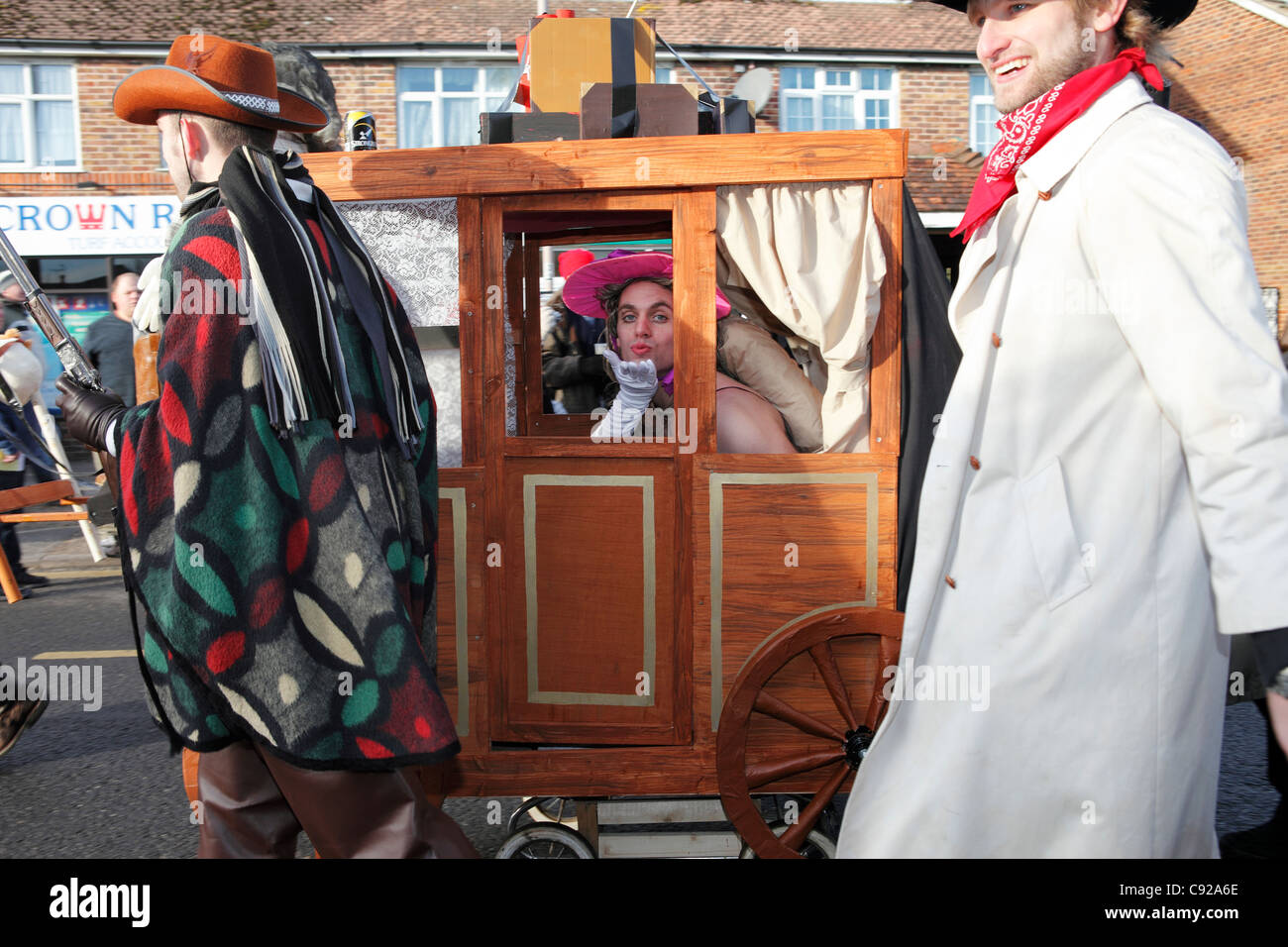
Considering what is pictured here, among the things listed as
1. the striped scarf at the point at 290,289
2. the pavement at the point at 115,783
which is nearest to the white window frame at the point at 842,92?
the pavement at the point at 115,783

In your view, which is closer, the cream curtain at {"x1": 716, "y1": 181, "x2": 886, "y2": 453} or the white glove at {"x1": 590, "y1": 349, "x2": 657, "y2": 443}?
the cream curtain at {"x1": 716, "y1": 181, "x2": 886, "y2": 453}

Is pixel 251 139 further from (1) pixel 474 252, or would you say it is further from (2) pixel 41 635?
(2) pixel 41 635

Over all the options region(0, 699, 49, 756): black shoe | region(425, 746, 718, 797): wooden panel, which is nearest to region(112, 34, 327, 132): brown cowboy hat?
region(425, 746, 718, 797): wooden panel

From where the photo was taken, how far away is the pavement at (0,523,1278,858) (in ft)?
11.0

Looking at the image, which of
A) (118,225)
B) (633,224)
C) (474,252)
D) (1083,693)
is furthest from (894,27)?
(1083,693)

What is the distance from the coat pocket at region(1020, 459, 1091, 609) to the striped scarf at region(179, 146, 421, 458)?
4.38ft

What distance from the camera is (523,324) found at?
4.23 meters

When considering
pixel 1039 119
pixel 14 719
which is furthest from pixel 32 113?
pixel 1039 119

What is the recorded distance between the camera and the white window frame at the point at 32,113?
51.1 ft

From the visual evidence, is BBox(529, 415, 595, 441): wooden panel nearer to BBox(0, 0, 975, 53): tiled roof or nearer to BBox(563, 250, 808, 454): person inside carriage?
BBox(563, 250, 808, 454): person inside carriage

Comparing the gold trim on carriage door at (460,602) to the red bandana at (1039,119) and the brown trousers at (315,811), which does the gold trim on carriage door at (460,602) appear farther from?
the red bandana at (1039,119)

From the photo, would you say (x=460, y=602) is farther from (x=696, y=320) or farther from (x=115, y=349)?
(x=115, y=349)

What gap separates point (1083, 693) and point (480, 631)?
1744mm
